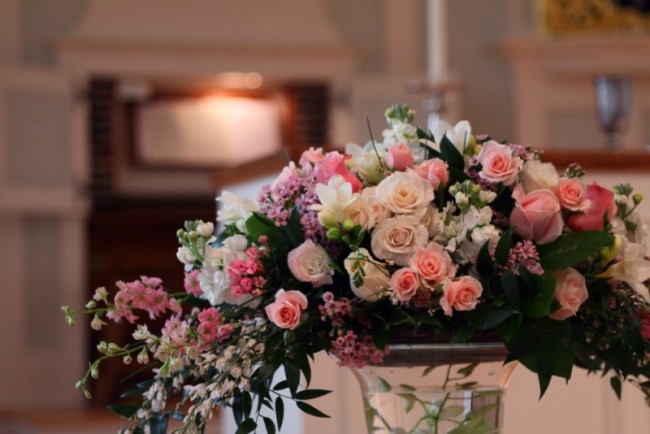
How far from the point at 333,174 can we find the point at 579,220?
0.25m

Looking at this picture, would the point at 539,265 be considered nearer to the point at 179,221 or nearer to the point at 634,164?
the point at 634,164

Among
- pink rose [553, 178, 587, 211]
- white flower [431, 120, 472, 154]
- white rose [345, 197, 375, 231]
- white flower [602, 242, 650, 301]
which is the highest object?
white flower [431, 120, 472, 154]

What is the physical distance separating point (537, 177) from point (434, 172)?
11cm

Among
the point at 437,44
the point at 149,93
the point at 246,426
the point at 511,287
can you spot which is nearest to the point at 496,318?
the point at 511,287

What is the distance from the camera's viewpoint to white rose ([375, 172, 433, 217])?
110 cm

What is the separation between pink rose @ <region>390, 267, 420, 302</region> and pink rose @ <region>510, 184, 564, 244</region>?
0.41 feet

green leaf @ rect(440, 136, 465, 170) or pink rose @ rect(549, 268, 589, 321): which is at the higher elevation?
green leaf @ rect(440, 136, 465, 170)

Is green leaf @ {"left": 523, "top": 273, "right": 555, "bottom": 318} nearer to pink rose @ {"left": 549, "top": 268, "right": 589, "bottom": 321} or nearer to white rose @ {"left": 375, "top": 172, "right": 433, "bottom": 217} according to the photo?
pink rose @ {"left": 549, "top": 268, "right": 589, "bottom": 321}

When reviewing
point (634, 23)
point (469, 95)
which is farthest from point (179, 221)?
point (634, 23)

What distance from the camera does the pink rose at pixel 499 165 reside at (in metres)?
1.12

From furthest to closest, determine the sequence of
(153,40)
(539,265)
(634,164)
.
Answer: (153,40) → (634,164) → (539,265)

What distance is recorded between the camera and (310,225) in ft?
3.71

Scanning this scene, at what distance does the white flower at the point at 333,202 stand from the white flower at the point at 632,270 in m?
0.28

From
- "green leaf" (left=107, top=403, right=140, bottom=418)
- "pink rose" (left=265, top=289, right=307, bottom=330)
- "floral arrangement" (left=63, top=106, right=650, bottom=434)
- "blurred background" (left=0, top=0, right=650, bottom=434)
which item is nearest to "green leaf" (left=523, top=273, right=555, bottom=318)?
"floral arrangement" (left=63, top=106, right=650, bottom=434)
